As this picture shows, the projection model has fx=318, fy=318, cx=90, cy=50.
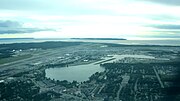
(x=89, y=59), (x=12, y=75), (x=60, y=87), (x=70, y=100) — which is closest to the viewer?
(x=70, y=100)

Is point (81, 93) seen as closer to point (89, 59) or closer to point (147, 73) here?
point (147, 73)

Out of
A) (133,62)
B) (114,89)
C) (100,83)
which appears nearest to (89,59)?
(133,62)

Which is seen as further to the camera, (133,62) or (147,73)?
(133,62)

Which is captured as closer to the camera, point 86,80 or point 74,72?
point 86,80

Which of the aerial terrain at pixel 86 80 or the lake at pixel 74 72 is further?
the lake at pixel 74 72

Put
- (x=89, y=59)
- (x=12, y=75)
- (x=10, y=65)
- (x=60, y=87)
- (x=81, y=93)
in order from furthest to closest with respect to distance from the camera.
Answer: (x=89, y=59)
(x=10, y=65)
(x=12, y=75)
(x=60, y=87)
(x=81, y=93)

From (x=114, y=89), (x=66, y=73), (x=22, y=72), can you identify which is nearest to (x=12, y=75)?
(x=22, y=72)

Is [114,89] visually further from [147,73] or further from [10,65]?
[10,65]

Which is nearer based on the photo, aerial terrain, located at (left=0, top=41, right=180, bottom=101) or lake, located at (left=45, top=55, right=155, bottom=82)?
aerial terrain, located at (left=0, top=41, right=180, bottom=101)

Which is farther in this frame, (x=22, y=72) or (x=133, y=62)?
(x=133, y=62)
